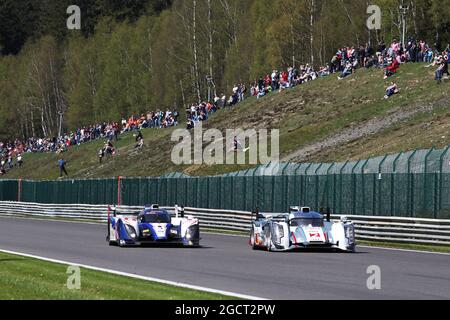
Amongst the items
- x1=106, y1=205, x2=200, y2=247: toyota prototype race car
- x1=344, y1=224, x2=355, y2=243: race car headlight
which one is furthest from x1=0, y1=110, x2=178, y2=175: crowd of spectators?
x1=344, y1=224, x2=355, y2=243: race car headlight

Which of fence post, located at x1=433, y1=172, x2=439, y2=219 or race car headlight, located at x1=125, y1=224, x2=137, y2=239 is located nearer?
race car headlight, located at x1=125, y1=224, x2=137, y2=239

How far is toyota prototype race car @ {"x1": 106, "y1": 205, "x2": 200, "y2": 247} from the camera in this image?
28.6m

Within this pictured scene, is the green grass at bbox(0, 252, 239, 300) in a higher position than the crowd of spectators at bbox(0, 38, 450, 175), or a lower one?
lower

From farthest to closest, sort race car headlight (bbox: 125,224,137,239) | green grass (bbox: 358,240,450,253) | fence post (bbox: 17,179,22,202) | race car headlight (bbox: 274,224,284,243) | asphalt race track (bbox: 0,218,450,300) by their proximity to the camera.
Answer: fence post (bbox: 17,179,22,202), race car headlight (bbox: 125,224,137,239), green grass (bbox: 358,240,450,253), race car headlight (bbox: 274,224,284,243), asphalt race track (bbox: 0,218,450,300)

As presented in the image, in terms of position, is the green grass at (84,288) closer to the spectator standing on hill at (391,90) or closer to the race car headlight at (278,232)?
the race car headlight at (278,232)

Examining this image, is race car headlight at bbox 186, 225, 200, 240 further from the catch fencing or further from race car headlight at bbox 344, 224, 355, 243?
the catch fencing

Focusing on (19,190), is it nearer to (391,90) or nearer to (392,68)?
(391,90)

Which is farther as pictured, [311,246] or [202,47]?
[202,47]

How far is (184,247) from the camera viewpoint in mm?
28969

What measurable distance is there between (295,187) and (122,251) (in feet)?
40.7

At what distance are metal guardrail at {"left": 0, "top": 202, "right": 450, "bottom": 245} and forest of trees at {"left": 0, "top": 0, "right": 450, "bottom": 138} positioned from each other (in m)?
26.9

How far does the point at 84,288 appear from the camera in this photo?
1630 centimetres
